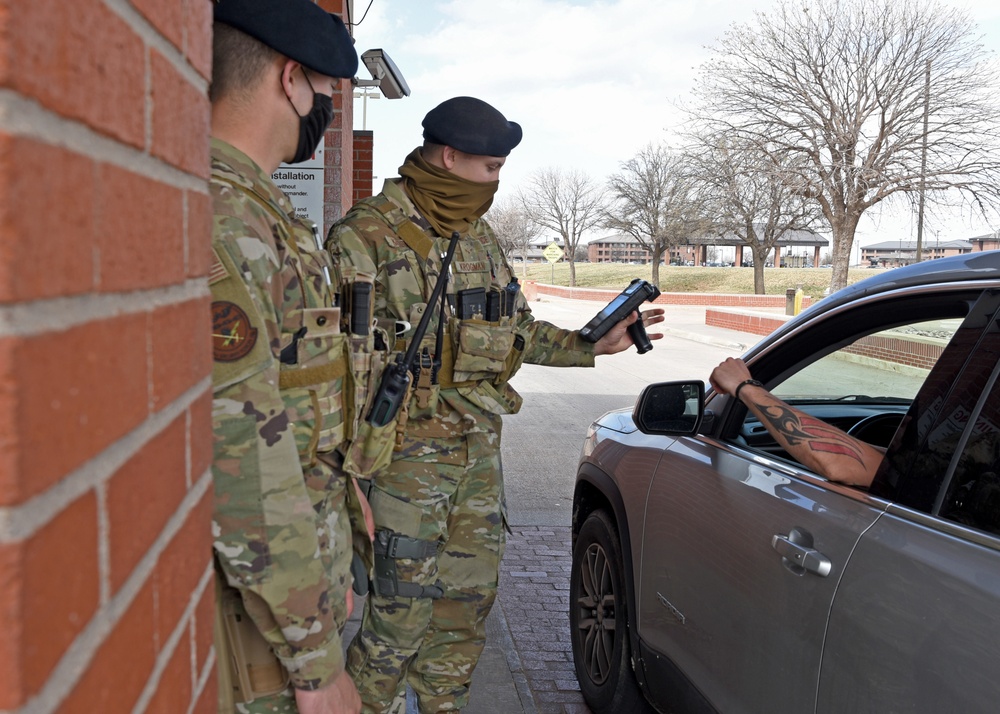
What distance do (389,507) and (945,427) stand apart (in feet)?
5.47

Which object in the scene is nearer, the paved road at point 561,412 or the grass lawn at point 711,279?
the paved road at point 561,412

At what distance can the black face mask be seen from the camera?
1762mm

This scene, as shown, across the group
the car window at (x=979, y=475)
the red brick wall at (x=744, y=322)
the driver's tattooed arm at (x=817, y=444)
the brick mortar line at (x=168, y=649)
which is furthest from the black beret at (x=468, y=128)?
the red brick wall at (x=744, y=322)

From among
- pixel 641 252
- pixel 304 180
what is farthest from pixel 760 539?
pixel 641 252

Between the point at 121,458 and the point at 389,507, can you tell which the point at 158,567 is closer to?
the point at 121,458

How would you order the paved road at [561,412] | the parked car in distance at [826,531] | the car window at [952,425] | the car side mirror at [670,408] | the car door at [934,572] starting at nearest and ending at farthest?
the car door at [934,572] < the parked car in distance at [826,531] < the car window at [952,425] < the car side mirror at [670,408] < the paved road at [561,412]

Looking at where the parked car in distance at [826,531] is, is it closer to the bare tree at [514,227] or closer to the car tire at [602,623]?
the car tire at [602,623]

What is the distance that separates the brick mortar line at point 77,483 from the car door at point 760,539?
1506 millimetres

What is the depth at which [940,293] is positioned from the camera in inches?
77.2

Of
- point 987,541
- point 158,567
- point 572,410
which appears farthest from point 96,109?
point 572,410

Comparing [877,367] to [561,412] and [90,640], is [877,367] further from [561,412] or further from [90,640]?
[561,412]

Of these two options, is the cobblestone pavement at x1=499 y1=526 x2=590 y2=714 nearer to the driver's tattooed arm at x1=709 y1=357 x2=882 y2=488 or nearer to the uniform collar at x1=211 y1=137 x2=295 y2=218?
the driver's tattooed arm at x1=709 y1=357 x2=882 y2=488

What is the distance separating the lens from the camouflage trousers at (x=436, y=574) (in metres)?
2.80

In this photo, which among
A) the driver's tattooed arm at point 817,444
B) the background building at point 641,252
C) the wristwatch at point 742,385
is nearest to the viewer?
the driver's tattooed arm at point 817,444
